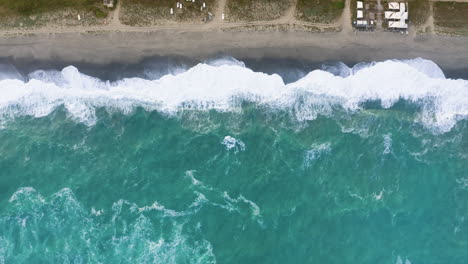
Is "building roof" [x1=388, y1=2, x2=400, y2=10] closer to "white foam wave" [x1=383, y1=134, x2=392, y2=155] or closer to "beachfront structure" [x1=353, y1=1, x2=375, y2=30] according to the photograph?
"beachfront structure" [x1=353, y1=1, x2=375, y2=30]

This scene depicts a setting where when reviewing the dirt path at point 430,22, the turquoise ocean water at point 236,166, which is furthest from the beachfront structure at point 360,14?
the dirt path at point 430,22

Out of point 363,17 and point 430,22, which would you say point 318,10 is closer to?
point 363,17

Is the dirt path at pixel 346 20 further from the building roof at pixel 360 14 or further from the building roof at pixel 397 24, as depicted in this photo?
the building roof at pixel 397 24

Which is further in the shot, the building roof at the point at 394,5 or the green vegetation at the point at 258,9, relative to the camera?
the green vegetation at the point at 258,9

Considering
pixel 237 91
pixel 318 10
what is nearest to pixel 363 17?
pixel 318 10

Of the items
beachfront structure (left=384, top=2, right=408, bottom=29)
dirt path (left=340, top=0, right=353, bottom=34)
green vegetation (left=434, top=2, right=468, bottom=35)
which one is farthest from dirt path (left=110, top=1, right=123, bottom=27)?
green vegetation (left=434, top=2, right=468, bottom=35)

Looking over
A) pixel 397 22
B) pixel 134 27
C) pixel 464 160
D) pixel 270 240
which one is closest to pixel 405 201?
pixel 464 160
